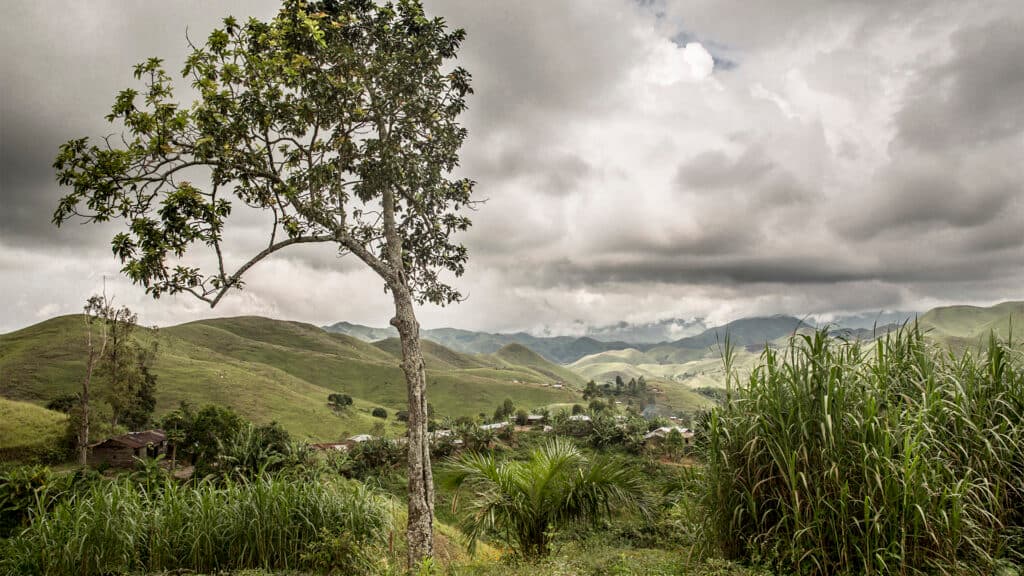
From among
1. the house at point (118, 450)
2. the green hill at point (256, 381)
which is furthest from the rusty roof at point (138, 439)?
the green hill at point (256, 381)

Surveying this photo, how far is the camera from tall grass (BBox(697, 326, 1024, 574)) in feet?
14.2

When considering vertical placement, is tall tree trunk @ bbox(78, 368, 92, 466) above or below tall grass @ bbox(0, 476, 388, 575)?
below

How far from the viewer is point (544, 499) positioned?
24.6 feet

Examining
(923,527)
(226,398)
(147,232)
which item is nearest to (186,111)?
(147,232)

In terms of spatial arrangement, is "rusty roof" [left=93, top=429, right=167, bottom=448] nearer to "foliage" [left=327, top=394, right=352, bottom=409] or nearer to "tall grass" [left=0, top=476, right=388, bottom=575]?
"tall grass" [left=0, top=476, right=388, bottom=575]

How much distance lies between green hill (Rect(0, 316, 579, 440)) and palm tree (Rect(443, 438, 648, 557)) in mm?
68956

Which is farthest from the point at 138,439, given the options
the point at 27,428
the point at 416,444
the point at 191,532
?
the point at 191,532

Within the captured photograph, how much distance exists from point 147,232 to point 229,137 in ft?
8.90

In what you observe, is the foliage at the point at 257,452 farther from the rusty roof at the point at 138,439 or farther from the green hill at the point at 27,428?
the green hill at the point at 27,428

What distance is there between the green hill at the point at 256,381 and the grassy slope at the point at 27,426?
52.1 ft

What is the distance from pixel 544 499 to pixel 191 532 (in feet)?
17.8

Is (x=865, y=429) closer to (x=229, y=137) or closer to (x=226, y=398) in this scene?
(x=229, y=137)

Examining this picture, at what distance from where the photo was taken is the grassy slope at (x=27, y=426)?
37875 mm

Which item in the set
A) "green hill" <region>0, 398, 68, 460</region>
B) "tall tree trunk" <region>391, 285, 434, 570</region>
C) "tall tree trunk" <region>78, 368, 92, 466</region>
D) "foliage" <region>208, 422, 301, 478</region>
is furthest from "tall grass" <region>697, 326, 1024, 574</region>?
"green hill" <region>0, 398, 68, 460</region>
